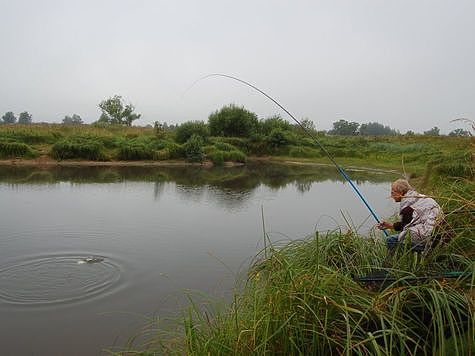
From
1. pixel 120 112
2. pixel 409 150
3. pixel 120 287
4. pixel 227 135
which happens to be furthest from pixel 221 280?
pixel 120 112

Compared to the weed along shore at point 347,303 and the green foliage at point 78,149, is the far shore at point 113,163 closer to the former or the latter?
the green foliage at point 78,149

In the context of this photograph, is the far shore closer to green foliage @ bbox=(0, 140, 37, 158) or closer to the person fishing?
green foliage @ bbox=(0, 140, 37, 158)

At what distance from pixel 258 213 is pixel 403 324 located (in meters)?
11.1

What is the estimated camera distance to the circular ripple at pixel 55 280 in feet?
20.6

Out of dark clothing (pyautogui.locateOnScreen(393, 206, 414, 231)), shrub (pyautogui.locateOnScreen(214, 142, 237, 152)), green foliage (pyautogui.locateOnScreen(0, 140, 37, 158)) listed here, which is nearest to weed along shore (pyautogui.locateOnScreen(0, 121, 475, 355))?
dark clothing (pyautogui.locateOnScreen(393, 206, 414, 231))

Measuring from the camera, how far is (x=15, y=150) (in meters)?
28.5

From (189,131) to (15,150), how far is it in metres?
14.4

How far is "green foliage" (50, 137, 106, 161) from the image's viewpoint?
29.5m

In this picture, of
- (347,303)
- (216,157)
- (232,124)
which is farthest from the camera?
(232,124)

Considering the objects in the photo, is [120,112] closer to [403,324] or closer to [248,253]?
[248,253]

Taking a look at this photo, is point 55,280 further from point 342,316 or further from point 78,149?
point 78,149

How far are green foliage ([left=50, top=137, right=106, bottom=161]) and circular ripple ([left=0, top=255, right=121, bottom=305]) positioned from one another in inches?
925

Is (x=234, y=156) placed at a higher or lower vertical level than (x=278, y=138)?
lower

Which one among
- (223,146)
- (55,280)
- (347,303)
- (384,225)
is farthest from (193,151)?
(347,303)
